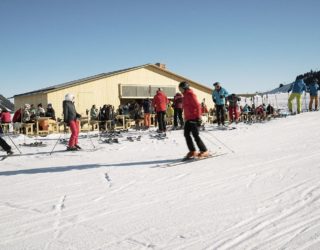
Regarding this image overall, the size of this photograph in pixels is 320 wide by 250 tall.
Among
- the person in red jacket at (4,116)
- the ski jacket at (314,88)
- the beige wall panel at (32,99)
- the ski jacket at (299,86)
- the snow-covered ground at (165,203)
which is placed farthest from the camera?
the beige wall panel at (32,99)

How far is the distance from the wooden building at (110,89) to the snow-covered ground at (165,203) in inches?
574

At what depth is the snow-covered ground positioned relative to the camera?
3.09 metres

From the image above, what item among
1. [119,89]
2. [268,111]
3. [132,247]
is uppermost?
[119,89]

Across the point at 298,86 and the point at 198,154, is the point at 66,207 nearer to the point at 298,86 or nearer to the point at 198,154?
the point at 198,154

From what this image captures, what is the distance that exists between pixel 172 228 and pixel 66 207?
1512 mm

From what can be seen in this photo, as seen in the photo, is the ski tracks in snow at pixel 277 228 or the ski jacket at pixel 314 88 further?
the ski jacket at pixel 314 88

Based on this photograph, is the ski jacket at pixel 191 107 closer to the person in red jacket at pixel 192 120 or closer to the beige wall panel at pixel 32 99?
the person in red jacket at pixel 192 120

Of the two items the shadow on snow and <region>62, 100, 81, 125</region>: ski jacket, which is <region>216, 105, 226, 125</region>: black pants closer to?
<region>62, 100, 81, 125</region>: ski jacket

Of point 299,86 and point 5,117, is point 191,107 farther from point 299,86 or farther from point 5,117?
point 5,117

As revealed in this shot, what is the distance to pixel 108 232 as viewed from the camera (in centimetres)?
334

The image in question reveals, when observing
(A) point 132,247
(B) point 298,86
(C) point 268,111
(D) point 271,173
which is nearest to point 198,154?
(D) point 271,173

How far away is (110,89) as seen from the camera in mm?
24188

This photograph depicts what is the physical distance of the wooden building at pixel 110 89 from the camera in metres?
22.2

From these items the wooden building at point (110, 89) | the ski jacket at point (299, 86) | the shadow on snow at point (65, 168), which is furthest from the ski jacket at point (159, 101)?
the wooden building at point (110, 89)
